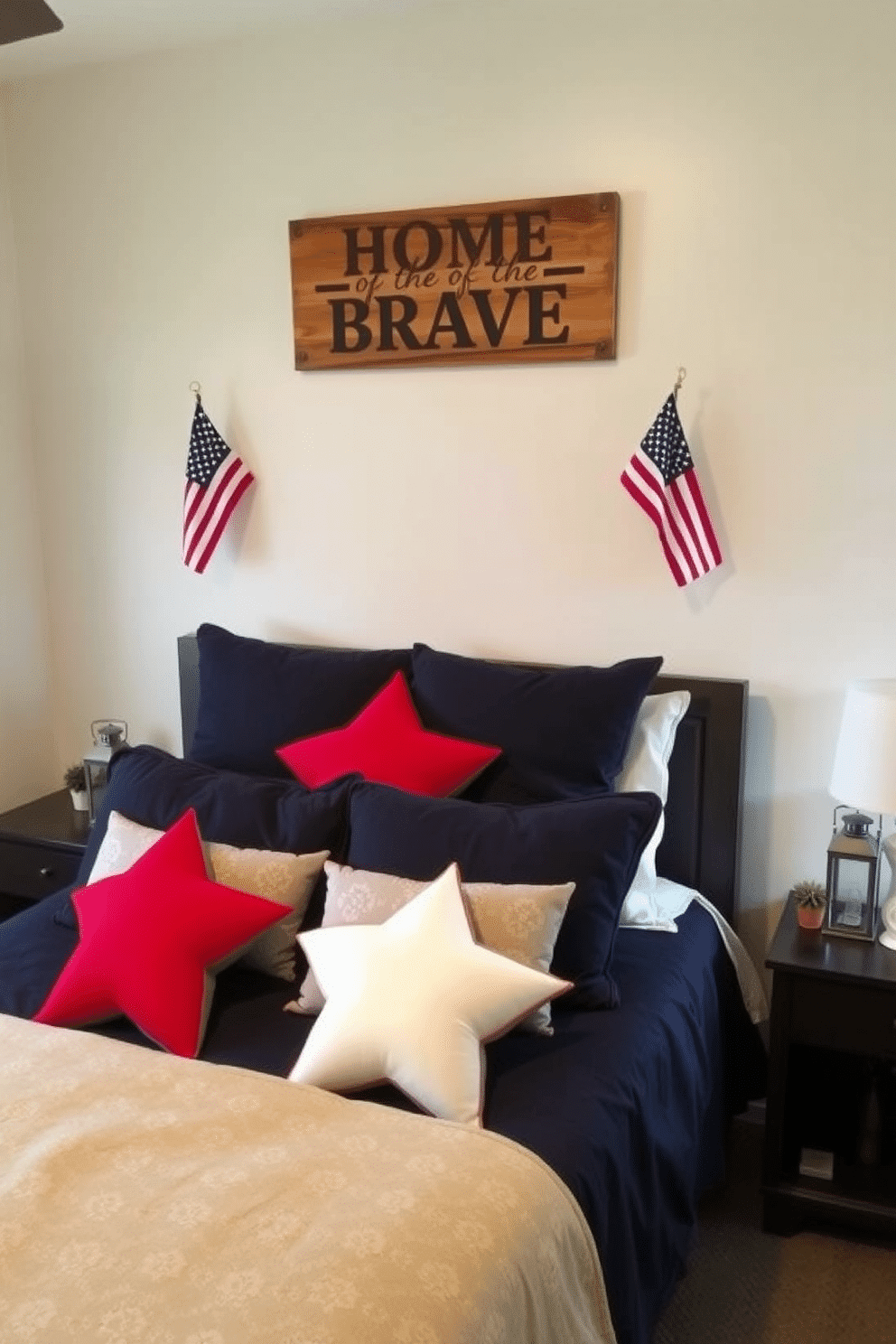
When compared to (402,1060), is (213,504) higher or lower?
higher

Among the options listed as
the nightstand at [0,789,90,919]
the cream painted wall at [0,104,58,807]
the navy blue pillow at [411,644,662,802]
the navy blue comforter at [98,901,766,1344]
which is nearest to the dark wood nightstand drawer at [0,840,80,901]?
the nightstand at [0,789,90,919]

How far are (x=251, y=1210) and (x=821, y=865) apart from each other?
1620 millimetres

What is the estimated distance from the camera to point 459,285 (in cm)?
256

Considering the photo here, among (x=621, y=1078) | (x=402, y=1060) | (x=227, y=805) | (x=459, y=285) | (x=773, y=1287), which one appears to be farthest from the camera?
(x=459, y=285)

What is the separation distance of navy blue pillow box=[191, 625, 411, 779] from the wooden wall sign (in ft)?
2.45

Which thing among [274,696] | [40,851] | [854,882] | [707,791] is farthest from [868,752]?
[40,851]

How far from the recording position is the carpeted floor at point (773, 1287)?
198 cm

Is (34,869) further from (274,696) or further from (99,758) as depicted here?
(274,696)

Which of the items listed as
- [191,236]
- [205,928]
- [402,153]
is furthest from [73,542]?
[205,928]

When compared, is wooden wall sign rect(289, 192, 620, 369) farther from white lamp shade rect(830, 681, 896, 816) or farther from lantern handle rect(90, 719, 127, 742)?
lantern handle rect(90, 719, 127, 742)

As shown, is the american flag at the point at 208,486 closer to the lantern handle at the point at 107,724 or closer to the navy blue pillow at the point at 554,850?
the lantern handle at the point at 107,724

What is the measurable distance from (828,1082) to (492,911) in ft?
3.53

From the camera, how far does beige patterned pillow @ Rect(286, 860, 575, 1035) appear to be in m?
1.83

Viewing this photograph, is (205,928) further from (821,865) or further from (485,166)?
(485,166)
